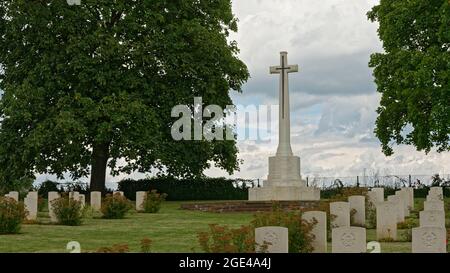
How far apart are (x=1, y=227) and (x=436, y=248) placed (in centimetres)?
1235

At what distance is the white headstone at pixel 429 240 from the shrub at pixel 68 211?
501 inches

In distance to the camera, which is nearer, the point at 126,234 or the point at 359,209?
the point at 126,234

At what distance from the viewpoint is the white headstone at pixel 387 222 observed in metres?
16.8

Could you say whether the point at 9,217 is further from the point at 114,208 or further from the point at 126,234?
the point at 114,208

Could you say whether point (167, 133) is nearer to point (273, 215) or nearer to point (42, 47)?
point (42, 47)

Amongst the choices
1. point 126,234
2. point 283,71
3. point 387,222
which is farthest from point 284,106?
point 387,222

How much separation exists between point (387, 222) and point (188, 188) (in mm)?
20661

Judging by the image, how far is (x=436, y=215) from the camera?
15.0 m

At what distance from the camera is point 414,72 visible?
27.1m

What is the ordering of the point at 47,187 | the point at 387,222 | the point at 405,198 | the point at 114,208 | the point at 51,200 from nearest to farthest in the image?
1. the point at 387,222
2. the point at 51,200
3. the point at 114,208
4. the point at 405,198
5. the point at 47,187

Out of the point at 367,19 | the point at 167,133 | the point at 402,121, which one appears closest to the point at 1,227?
the point at 167,133

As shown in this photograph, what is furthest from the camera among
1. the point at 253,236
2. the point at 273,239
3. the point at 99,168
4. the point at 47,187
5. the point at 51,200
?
the point at 47,187

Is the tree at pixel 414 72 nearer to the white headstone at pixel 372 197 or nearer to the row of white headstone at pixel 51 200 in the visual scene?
the white headstone at pixel 372 197

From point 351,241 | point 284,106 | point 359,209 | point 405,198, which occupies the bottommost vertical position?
point 351,241
